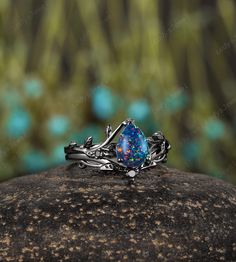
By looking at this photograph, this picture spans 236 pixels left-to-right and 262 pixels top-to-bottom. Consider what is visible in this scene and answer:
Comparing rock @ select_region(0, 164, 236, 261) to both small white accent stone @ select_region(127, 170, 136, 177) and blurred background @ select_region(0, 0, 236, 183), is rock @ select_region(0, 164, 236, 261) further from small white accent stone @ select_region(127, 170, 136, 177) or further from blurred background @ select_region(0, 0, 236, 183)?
blurred background @ select_region(0, 0, 236, 183)

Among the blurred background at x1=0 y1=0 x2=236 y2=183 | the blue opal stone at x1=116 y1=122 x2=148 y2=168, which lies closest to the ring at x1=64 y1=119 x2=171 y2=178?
Answer: the blue opal stone at x1=116 y1=122 x2=148 y2=168

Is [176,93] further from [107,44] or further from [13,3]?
[13,3]

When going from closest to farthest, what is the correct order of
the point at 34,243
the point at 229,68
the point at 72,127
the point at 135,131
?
1. the point at 34,243
2. the point at 135,131
3. the point at 72,127
4. the point at 229,68

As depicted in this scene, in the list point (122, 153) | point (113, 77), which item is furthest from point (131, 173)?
point (113, 77)

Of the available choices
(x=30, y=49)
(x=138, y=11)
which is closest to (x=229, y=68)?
(x=138, y=11)

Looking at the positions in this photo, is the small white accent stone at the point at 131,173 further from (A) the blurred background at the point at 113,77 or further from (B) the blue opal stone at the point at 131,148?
(A) the blurred background at the point at 113,77

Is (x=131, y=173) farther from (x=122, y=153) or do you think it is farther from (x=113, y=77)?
(x=113, y=77)

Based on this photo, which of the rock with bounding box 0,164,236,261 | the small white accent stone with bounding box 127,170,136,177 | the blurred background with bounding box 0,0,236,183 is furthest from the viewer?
the blurred background with bounding box 0,0,236,183
